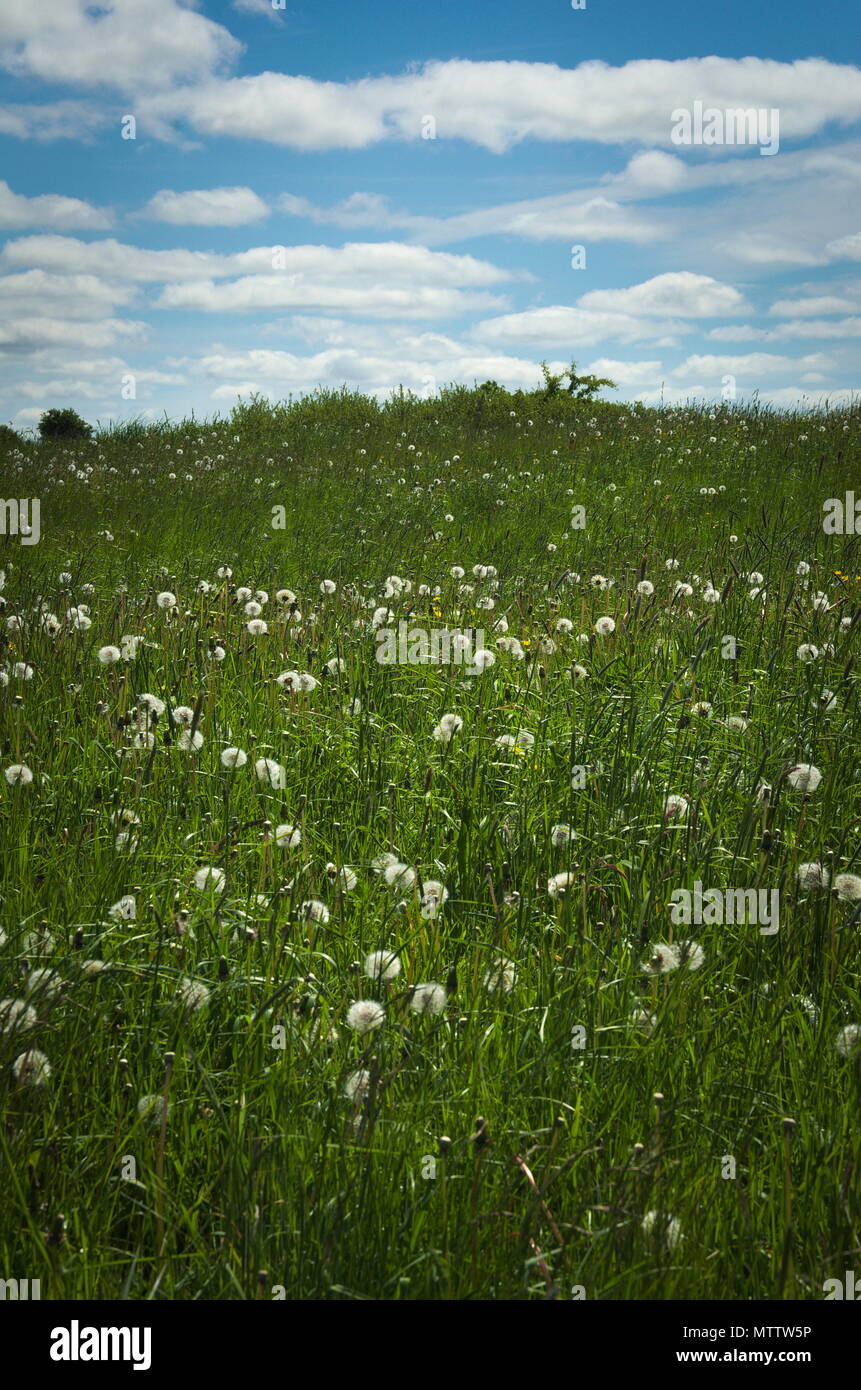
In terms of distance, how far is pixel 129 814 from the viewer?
340 cm

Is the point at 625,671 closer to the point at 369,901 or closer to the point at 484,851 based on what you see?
the point at 484,851

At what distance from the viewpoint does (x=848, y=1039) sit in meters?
2.42

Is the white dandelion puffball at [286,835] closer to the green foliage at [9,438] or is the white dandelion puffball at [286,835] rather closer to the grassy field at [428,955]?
the grassy field at [428,955]

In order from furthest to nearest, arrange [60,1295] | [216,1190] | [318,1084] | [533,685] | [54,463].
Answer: [54,463]
[533,685]
[318,1084]
[216,1190]
[60,1295]

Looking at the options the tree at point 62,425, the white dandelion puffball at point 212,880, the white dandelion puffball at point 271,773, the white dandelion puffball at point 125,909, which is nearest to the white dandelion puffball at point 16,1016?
the white dandelion puffball at point 125,909

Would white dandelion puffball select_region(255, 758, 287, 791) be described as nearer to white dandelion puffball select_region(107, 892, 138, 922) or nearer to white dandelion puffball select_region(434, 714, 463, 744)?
white dandelion puffball select_region(434, 714, 463, 744)

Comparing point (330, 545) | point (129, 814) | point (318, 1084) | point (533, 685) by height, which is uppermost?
point (330, 545)

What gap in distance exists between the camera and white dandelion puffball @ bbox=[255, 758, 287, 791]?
3.64m

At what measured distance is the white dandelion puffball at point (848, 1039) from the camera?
7.83ft

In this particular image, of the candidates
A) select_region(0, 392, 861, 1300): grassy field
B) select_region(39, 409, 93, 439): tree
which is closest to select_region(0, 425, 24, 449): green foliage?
select_region(39, 409, 93, 439): tree

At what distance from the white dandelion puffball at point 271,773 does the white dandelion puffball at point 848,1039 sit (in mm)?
2082

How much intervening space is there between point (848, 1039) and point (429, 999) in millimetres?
1102
